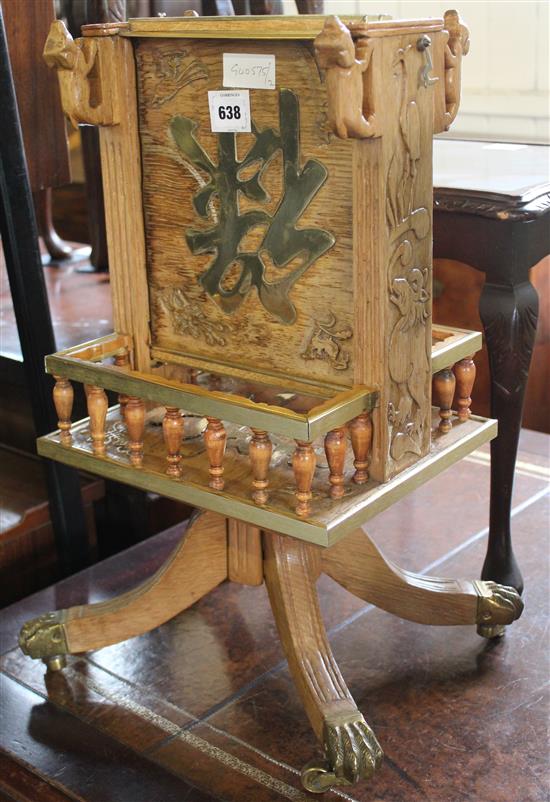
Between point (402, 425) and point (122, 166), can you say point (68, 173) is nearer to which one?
point (122, 166)

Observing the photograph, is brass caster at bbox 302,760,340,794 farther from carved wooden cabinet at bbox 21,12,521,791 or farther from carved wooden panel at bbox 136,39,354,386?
carved wooden panel at bbox 136,39,354,386

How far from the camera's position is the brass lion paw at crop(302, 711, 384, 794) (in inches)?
49.6

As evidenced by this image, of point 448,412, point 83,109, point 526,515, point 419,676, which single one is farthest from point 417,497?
point 83,109

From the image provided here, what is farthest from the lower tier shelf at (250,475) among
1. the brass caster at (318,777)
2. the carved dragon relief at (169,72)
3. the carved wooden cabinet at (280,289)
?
the carved dragon relief at (169,72)

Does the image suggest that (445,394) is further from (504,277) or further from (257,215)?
(257,215)

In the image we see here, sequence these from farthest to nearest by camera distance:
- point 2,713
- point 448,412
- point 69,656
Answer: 1. point 69,656
2. point 2,713
3. point 448,412

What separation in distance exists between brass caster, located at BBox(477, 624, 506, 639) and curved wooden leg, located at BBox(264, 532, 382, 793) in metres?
0.31

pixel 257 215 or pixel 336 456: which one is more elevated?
pixel 257 215

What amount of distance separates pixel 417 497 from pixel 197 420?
784 mm

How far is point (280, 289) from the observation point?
128cm

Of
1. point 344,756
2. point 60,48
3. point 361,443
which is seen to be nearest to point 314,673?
point 344,756

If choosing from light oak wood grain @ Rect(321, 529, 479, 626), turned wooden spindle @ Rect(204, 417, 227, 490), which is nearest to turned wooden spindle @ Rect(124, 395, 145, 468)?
turned wooden spindle @ Rect(204, 417, 227, 490)

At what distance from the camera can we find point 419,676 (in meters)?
1.53

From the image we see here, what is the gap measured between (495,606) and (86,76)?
0.94 meters
